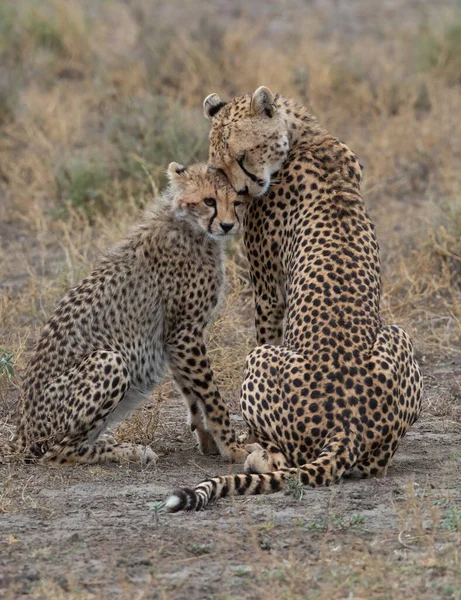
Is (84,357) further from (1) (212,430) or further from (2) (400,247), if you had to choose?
(2) (400,247)

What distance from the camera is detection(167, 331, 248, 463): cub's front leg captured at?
586 centimetres

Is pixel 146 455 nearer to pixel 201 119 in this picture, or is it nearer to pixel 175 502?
pixel 175 502

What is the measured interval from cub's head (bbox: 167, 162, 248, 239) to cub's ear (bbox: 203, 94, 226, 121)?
0.33 metres

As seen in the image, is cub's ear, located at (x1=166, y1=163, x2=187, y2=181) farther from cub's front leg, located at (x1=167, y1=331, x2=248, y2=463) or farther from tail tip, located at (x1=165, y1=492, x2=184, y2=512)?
tail tip, located at (x1=165, y1=492, x2=184, y2=512)

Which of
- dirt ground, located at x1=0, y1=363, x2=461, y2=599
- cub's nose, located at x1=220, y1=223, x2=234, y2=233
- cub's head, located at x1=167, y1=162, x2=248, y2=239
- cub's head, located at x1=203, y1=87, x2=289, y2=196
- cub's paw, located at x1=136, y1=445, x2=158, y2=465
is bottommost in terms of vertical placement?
dirt ground, located at x1=0, y1=363, x2=461, y2=599

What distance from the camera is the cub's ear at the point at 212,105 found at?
20.0 ft

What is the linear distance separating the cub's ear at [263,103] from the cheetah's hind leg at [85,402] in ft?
4.38

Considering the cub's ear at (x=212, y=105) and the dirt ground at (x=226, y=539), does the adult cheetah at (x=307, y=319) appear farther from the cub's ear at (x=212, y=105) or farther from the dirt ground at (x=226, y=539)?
the dirt ground at (x=226, y=539)

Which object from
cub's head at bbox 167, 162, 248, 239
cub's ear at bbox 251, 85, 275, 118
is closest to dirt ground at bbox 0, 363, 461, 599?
cub's head at bbox 167, 162, 248, 239

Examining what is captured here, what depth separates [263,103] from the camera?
5.86m

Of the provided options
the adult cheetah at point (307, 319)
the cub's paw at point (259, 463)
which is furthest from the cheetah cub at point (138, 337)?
the cub's paw at point (259, 463)

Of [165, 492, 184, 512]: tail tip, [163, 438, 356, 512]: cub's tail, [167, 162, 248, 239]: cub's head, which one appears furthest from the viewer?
[167, 162, 248, 239]: cub's head

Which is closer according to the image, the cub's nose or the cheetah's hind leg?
the cheetah's hind leg

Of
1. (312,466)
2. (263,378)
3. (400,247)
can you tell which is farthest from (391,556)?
(400,247)
